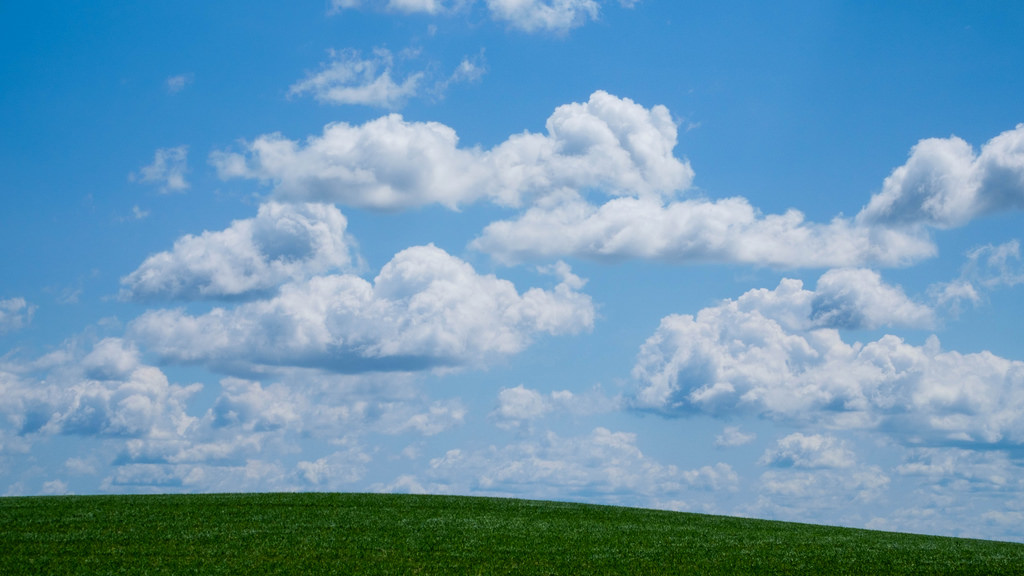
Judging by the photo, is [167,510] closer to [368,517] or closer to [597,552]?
[368,517]

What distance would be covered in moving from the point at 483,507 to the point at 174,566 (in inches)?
478

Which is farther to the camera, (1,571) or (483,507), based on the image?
(483,507)

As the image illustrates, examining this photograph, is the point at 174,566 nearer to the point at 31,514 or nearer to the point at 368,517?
the point at 368,517

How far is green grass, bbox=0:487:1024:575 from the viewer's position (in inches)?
873

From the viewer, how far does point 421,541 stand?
24.7 meters

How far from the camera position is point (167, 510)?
2888 cm

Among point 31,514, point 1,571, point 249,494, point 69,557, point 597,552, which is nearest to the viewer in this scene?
point 1,571

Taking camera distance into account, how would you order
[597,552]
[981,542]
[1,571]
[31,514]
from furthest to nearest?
[981,542] → [31,514] → [597,552] → [1,571]

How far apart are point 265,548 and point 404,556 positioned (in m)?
4.11

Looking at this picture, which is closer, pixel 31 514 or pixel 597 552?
pixel 597 552

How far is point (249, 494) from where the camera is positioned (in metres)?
32.6

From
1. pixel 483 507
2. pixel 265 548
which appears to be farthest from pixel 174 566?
pixel 483 507

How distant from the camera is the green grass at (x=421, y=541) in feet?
72.7

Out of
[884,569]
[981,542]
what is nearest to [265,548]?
[884,569]
